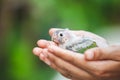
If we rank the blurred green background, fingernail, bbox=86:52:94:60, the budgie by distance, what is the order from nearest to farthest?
fingernail, bbox=86:52:94:60 < the budgie < the blurred green background

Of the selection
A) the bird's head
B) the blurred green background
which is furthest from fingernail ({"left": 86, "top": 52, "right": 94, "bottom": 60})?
the blurred green background

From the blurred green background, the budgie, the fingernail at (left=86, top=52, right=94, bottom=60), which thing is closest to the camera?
the fingernail at (left=86, top=52, right=94, bottom=60)

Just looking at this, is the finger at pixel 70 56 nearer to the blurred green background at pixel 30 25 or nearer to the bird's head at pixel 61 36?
the bird's head at pixel 61 36

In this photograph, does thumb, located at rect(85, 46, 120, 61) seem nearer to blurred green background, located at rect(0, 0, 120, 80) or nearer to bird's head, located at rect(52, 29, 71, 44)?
bird's head, located at rect(52, 29, 71, 44)

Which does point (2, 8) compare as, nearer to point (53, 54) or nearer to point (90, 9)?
point (90, 9)

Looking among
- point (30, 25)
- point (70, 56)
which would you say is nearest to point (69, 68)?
point (70, 56)

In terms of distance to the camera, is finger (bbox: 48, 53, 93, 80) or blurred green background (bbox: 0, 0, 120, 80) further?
blurred green background (bbox: 0, 0, 120, 80)

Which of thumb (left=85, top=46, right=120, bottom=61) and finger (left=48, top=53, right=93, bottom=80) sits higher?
thumb (left=85, top=46, right=120, bottom=61)
